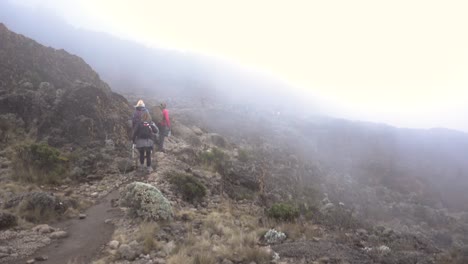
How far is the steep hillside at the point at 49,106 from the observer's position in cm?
1405

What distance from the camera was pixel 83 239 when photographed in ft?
23.6

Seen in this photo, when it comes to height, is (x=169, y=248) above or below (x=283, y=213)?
above

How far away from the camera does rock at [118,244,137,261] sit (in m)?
6.41

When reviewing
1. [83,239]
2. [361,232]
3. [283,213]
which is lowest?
[361,232]

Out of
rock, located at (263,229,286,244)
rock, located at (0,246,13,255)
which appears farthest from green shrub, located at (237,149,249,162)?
rock, located at (0,246,13,255)

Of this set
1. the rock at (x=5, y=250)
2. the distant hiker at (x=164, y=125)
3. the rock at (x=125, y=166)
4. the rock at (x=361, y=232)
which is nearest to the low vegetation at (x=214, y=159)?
the distant hiker at (x=164, y=125)

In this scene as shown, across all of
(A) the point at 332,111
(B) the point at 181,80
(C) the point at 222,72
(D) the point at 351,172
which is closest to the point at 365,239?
(D) the point at 351,172

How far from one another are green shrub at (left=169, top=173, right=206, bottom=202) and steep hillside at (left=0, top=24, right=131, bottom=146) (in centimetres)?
431

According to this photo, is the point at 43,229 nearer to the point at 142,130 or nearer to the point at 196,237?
the point at 196,237

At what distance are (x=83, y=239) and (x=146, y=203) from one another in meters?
1.77

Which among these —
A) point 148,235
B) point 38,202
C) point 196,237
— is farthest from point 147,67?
point 148,235

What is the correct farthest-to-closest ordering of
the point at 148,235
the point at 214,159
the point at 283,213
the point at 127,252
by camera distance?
the point at 214,159, the point at 283,213, the point at 148,235, the point at 127,252

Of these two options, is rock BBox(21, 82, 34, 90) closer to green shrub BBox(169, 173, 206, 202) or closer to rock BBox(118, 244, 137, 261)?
green shrub BBox(169, 173, 206, 202)

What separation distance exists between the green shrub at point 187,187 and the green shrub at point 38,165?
339 centimetres
